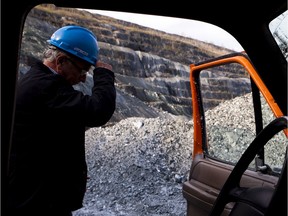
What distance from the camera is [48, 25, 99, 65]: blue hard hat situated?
92.4 inches

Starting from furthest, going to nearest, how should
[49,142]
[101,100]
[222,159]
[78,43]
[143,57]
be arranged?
[143,57]
[222,159]
[78,43]
[101,100]
[49,142]

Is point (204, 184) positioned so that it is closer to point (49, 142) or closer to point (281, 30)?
point (49, 142)

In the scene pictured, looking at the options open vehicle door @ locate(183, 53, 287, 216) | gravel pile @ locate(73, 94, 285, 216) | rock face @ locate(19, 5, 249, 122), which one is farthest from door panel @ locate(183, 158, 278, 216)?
rock face @ locate(19, 5, 249, 122)

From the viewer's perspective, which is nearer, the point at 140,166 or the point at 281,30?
the point at 281,30

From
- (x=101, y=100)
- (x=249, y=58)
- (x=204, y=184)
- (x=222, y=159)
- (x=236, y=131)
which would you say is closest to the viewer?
(x=249, y=58)

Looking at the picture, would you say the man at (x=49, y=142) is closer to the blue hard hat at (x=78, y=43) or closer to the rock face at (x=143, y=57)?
the blue hard hat at (x=78, y=43)

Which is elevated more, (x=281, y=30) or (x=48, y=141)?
(x=281, y=30)

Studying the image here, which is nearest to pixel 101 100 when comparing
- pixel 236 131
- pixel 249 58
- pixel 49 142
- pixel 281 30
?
pixel 49 142

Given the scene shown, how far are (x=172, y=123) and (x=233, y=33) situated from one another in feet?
28.4

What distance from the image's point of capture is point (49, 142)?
205 cm

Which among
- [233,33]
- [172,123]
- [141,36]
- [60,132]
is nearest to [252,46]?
[233,33]

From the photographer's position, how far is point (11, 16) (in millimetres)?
1158

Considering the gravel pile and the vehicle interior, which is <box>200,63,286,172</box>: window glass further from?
the vehicle interior

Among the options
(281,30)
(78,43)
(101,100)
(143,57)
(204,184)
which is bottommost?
(143,57)
